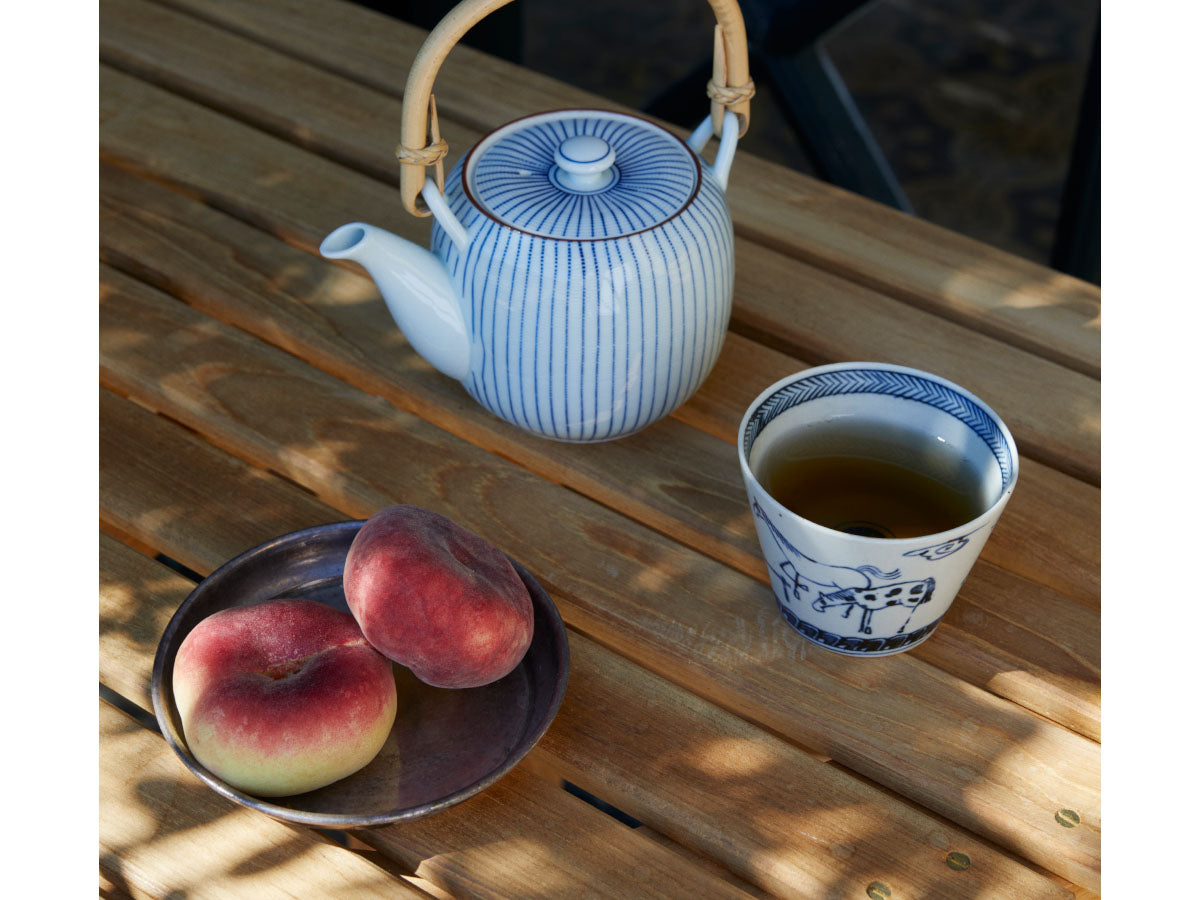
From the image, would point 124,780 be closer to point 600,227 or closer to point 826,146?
point 600,227

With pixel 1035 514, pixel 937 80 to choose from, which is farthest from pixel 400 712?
pixel 937 80

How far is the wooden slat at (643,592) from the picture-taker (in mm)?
727

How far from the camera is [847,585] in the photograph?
72cm

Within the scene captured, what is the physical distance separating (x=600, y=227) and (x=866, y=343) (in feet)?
0.98

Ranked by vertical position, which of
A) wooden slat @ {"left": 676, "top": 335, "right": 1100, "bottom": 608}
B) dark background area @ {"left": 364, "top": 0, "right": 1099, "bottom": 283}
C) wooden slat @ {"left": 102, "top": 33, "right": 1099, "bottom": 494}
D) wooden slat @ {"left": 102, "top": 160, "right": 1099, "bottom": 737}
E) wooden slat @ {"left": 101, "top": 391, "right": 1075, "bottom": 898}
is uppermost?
wooden slat @ {"left": 102, "top": 33, "right": 1099, "bottom": 494}

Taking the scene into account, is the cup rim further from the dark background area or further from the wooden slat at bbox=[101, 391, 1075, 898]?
the dark background area

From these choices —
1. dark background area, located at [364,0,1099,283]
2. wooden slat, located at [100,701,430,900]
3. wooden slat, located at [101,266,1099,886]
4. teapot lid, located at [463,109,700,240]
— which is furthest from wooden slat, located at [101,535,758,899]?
dark background area, located at [364,0,1099,283]

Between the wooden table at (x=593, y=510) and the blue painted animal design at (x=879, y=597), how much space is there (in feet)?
0.19

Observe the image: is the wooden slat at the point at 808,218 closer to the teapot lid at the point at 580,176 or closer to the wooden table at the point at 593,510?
the wooden table at the point at 593,510

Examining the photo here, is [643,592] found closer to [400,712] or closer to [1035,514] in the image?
[400,712]

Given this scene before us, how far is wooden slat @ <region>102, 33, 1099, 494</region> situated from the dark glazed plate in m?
0.37

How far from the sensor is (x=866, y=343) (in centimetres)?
99

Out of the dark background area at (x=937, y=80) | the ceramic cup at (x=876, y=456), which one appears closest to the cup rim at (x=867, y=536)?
the ceramic cup at (x=876, y=456)

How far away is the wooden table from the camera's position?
69 centimetres
